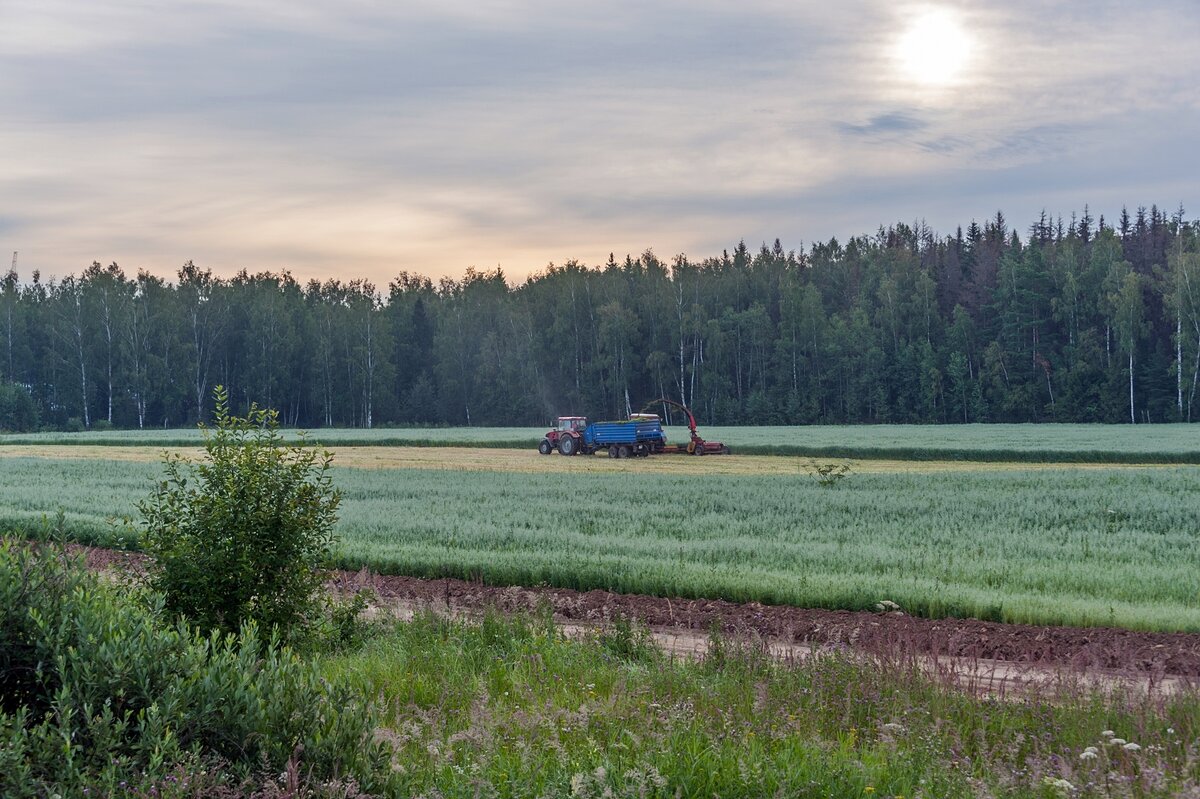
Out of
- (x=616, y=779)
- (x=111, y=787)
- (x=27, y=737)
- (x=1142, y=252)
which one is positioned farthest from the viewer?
(x=1142, y=252)

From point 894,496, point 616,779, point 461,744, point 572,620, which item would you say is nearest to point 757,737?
point 616,779

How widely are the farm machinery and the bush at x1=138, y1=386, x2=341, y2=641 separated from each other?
34730 millimetres

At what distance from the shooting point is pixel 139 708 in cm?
500

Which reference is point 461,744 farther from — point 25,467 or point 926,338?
point 926,338

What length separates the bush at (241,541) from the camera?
9.62 metres

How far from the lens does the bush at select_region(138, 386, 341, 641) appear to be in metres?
9.62

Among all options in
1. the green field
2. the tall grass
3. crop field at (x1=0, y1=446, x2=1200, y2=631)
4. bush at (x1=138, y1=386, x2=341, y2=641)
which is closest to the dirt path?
the green field

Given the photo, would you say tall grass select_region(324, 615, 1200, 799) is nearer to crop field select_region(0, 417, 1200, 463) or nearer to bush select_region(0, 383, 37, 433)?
crop field select_region(0, 417, 1200, 463)

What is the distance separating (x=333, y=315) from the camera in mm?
116125

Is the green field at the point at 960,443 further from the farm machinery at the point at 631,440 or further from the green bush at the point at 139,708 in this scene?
the green bush at the point at 139,708

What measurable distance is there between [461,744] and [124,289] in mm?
114416

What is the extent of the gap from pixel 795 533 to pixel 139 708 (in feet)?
53.9

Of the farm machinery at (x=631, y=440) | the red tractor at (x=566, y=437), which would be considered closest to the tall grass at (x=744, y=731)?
the farm machinery at (x=631, y=440)

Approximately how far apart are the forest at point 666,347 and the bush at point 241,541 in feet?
299
